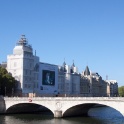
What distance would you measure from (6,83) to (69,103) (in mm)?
26983

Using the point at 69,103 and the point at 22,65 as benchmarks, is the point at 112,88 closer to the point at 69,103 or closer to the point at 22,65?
the point at 22,65

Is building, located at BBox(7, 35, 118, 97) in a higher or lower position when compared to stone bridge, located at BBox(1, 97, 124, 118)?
higher

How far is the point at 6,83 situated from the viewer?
81.6m

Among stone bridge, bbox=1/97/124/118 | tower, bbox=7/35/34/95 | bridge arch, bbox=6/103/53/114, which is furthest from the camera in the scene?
tower, bbox=7/35/34/95

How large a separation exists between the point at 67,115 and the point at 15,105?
11880 mm

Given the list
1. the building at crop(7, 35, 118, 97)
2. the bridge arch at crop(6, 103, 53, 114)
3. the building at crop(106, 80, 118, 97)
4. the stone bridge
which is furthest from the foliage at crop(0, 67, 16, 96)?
the building at crop(106, 80, 118, 97)

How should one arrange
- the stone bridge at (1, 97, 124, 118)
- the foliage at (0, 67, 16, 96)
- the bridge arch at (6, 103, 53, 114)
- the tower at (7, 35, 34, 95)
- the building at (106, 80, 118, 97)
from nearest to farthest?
the stone bridge at (1, 97, 124, 118), the bridge arch at (6, 103, 53, 114), the foliage at (0, 67, 16, 96), the tower at (7, 35, 34, 95), the building at (106, 80, 118, 97)

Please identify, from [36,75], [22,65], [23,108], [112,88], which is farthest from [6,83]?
[112,88]

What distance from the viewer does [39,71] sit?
9569 centimetres

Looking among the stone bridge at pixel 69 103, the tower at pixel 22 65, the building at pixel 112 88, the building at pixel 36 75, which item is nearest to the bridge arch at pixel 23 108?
the stone bridge at pixel 69 103

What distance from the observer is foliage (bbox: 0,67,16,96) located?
8027cm

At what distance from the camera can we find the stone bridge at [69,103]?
2071 inches

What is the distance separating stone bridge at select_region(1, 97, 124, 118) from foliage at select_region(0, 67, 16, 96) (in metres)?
13.0

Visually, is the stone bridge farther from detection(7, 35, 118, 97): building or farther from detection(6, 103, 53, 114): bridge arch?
detection(7, 35, 118, 97): building
